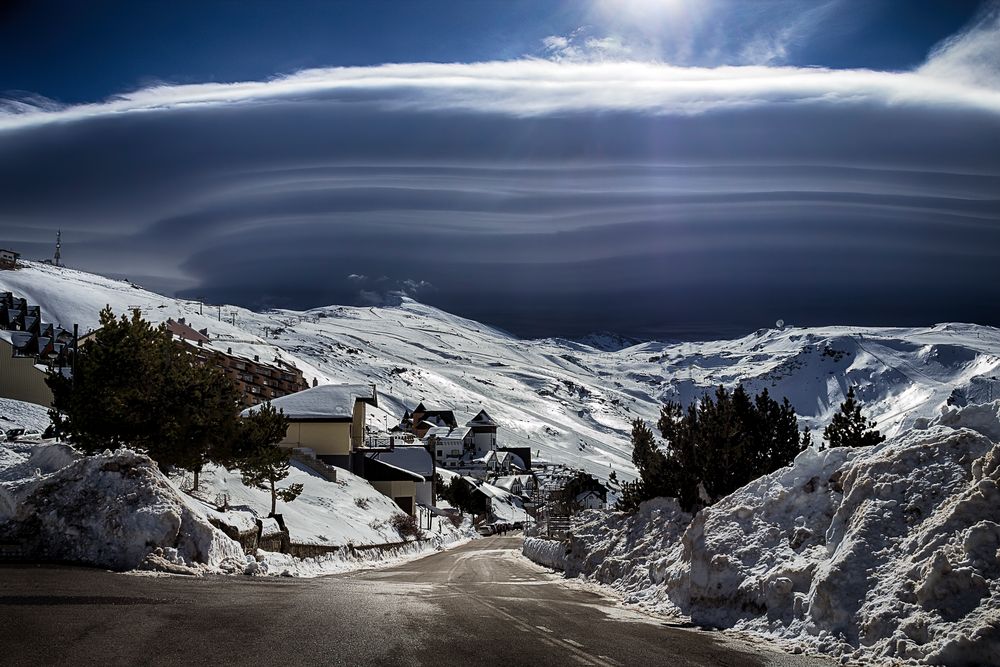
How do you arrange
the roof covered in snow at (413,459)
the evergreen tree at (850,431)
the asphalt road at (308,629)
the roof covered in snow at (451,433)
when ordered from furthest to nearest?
the roof covered in snow at (451,433) < the roof covered in snow at (413,459) < the evergreen tree at (850,431) < the asphalt road at (308,629)

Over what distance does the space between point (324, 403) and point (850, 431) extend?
46.6 m

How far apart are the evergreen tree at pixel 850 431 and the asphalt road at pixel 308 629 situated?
10696 mm

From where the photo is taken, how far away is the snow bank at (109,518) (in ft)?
73.9

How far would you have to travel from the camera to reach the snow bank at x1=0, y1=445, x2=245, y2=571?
22.5 meters

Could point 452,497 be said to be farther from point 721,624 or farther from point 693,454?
point 721,624

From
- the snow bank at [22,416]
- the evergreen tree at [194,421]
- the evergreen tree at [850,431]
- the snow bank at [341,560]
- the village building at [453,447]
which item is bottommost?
the village building at [453,447]

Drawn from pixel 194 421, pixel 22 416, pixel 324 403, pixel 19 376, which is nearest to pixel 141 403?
pixel 194 421

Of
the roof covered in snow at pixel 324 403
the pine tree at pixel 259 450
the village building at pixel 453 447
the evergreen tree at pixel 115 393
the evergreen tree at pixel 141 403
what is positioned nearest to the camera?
the evergreen tree at pixel 115 393

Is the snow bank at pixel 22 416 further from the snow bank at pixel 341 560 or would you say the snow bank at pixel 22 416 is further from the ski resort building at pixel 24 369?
the snow bank at pixel 341 560

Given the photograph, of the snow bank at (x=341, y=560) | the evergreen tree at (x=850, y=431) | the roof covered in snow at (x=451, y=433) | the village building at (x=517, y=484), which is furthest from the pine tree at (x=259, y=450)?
the roof covered in snow at (x=451, y=433)

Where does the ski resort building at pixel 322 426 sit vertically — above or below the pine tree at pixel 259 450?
below

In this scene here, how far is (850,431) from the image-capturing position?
1043 inches

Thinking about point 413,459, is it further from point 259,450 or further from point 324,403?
point 259,450

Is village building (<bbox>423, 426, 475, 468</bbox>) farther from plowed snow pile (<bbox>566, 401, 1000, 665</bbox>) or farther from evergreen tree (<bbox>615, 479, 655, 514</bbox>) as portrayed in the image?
plowed snow pile (<bbox>566, 401, 1000, 665</bbox>)
